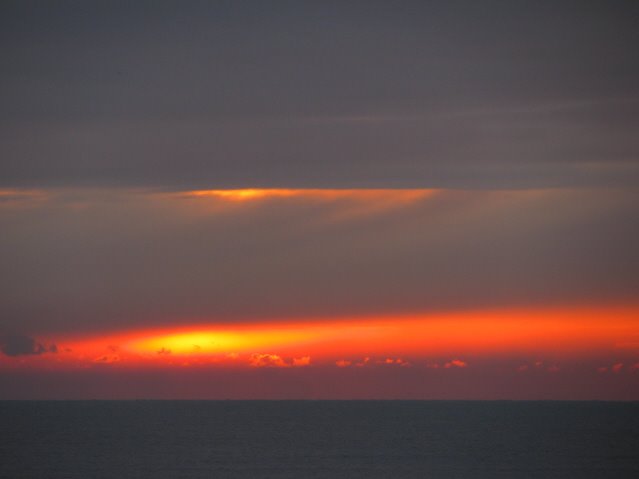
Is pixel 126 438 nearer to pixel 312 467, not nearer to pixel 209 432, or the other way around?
pixel 209 432

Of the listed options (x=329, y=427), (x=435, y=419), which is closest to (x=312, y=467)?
(x=329, y=427)

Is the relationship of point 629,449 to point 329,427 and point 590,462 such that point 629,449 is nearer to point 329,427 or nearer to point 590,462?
point 590,462

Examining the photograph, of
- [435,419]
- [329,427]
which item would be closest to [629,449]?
[329,427]

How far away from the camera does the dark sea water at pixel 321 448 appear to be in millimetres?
73500

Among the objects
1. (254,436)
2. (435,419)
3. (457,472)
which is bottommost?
(457,472)

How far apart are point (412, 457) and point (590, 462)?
15.3 m

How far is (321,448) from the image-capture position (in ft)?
301

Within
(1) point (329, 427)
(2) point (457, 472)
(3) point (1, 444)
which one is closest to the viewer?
(2) point (457, 472)

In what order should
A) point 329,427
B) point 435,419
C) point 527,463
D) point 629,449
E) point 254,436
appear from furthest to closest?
point 435,419, point 329,427, point 254,436, point 629,449, point 527,463

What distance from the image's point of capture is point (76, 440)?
10694cm

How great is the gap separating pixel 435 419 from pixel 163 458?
6851 cm

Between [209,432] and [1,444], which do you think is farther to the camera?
[209,432]

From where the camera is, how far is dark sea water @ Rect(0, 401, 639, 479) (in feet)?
241

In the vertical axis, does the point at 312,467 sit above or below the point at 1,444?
below
